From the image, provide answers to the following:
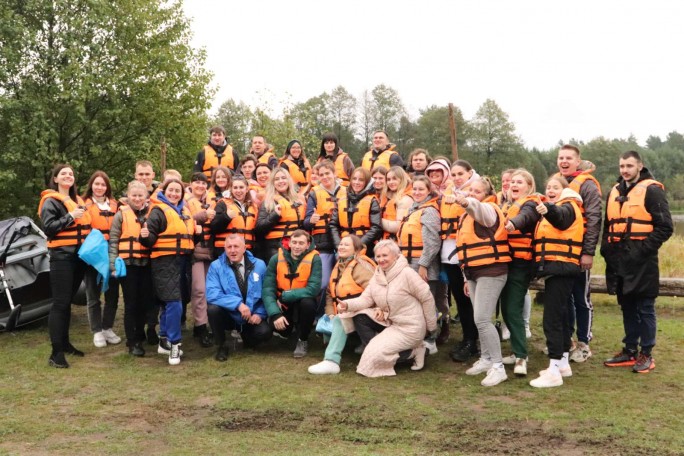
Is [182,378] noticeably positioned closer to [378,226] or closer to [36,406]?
[36,406]

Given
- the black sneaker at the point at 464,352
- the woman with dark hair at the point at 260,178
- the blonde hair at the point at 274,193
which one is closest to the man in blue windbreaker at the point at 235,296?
the blonde hair at the point at 274,193

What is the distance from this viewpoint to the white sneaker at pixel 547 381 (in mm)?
5457

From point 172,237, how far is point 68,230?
112cm

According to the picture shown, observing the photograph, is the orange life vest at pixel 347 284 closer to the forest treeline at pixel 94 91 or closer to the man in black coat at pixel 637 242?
the man in black coat at pixel 637 242

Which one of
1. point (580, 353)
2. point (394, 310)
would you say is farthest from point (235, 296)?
point (580, 353)

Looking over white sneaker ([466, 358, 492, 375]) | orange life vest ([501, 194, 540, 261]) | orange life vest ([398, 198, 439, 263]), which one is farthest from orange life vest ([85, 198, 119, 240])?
orange life vest ([501, 194, 540, 261])

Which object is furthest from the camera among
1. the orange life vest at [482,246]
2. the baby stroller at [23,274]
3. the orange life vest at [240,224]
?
the baby stroller at [23,274]

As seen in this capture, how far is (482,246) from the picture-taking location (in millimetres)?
5578

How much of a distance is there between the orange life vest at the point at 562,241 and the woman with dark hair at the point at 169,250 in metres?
3.59

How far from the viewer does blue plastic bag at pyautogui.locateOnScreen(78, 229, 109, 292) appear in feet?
21.2

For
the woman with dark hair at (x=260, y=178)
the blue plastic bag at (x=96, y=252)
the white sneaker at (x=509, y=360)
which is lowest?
the white sneaker at (x=509, y=360)

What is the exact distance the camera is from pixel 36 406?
514 centimetres

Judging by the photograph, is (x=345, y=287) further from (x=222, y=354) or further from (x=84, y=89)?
(x=84, y=89)

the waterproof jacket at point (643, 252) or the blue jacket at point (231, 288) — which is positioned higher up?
the waterproof jacket at point (643, 252)
